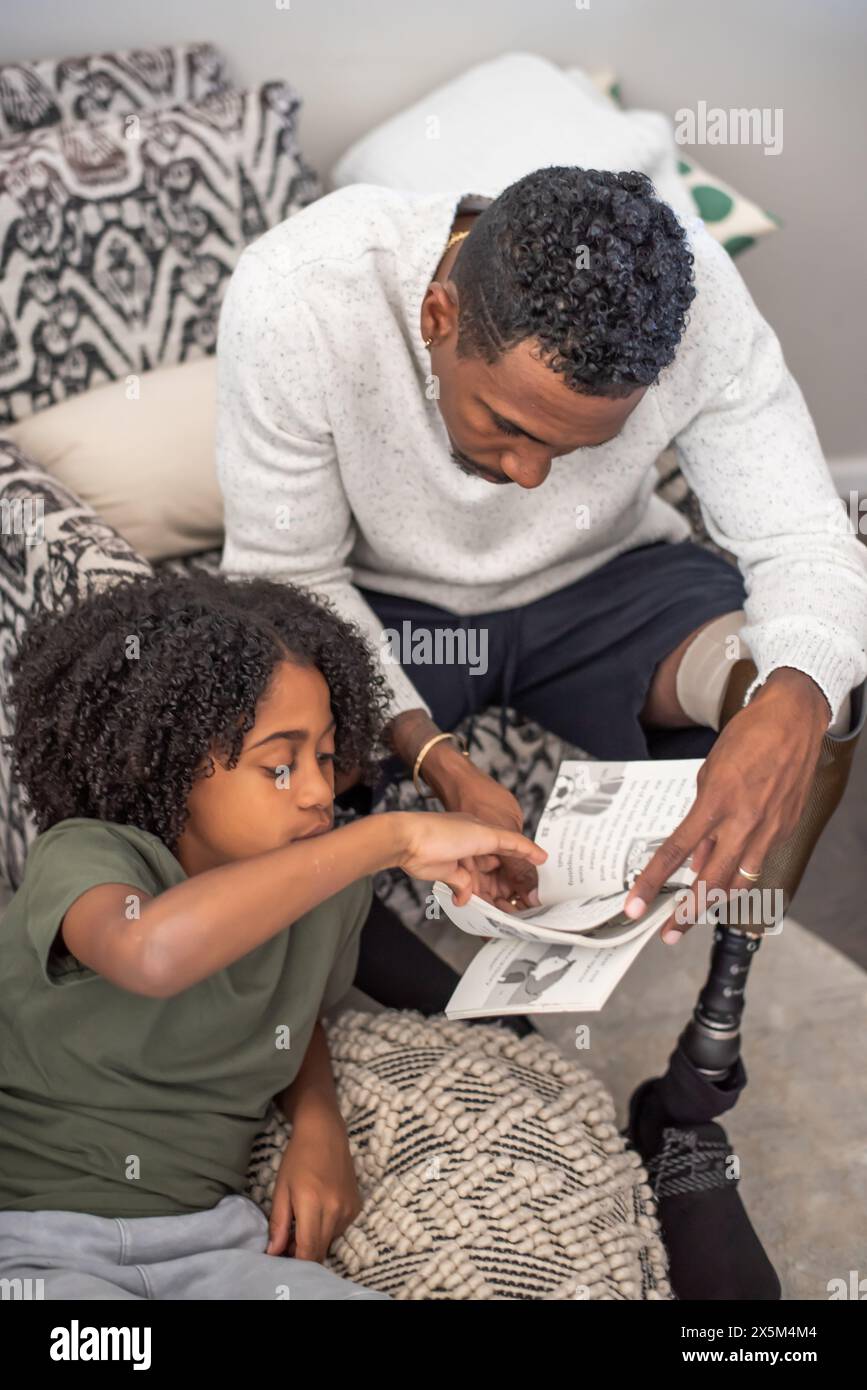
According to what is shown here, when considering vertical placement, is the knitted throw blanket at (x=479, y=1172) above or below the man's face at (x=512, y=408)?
below

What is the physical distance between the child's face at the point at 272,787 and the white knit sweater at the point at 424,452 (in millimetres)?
294

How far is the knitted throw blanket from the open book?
0.29ft

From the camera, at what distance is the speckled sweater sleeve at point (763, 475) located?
54.2 inches

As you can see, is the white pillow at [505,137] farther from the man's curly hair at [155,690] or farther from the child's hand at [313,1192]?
the child's hand at [313,1192]

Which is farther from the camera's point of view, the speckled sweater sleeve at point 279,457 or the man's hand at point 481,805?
the speckled sweater sleeve at point 279,457

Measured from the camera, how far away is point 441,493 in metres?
1.49

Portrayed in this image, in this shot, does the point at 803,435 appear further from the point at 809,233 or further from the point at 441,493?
the point at 809,233

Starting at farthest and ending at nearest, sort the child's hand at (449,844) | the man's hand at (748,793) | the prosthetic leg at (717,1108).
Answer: the prosthetic leg at (717,1108), the man's hand at (748,793), the child's hand at (449,844)

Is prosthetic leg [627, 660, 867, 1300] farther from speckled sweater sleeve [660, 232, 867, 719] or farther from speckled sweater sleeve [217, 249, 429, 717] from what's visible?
speckled sweater sleeve [217, 249, 429, 717]

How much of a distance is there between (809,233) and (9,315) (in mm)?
1731

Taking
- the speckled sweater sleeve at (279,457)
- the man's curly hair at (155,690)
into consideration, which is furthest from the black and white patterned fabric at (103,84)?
the man's curly hair at (155,690)

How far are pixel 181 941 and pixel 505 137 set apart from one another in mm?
1704

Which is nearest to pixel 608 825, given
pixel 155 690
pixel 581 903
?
pixel 581 903
